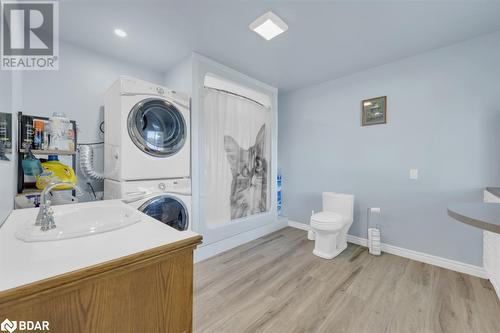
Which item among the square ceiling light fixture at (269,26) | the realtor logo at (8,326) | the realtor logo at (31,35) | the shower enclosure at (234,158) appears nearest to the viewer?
the realtor logo at (8,326)

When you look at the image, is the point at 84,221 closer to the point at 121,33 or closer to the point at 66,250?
the point at 66,250

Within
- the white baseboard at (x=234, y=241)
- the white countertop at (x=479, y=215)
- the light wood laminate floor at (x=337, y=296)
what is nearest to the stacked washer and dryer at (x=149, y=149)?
the white baseboard at (x=234, y=241)

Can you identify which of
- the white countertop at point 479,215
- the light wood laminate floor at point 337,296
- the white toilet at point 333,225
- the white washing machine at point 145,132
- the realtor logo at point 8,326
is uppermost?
the white washing machine at point 145,132

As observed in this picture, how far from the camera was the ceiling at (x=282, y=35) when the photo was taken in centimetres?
164

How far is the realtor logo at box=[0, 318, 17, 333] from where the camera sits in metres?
0.46

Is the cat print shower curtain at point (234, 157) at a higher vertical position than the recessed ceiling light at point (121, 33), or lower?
lower

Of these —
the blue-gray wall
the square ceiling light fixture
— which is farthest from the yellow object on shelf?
the blue-gray wall

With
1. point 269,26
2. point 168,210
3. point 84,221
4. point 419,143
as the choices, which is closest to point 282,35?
point 269,26

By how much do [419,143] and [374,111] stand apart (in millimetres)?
637

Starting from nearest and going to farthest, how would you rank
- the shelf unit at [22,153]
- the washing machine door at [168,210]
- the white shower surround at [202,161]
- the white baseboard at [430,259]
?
1. the shelf unit at [22,153]
2. the washing machine door at [168,210]
3. the white baseboard at [430,259]
4. the white shower surround at [202,161]

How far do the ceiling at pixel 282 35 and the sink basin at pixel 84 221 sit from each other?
1607mm

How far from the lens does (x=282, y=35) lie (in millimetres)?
1992

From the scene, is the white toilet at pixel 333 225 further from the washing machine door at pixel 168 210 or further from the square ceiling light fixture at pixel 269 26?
the square ceiling light fixture at pixel 269 26

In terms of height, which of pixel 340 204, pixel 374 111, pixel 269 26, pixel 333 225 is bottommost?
pixel 333 225
